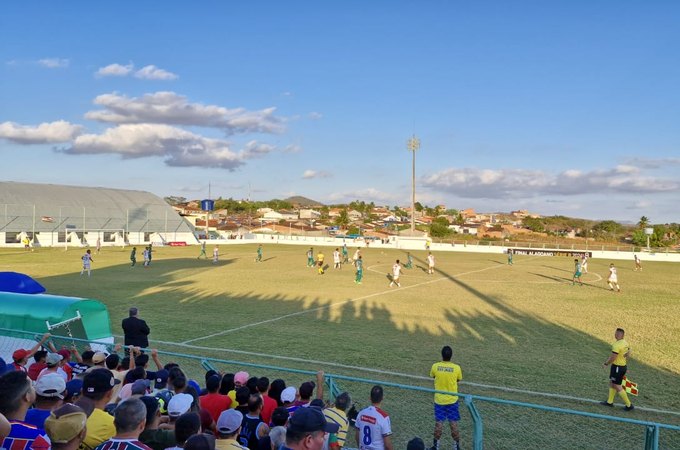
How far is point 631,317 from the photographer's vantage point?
19.9m

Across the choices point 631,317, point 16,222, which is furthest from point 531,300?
point 16,222

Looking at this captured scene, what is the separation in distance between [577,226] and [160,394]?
207 metres

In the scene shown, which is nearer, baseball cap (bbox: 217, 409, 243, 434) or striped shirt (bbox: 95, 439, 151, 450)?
striped shirt (bbox: 95, 439, 151, 450)

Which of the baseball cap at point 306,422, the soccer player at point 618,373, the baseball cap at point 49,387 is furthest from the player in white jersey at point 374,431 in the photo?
the soccer player at point 618,373

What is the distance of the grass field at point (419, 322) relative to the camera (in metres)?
12.0

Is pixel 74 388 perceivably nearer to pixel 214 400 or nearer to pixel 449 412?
pixel 214 400

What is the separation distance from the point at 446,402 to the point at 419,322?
418 inches

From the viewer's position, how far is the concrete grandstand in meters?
62.9

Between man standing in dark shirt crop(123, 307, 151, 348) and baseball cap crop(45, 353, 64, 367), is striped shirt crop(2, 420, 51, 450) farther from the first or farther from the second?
man standing in dark shirt crop(123, 307, 151, 348)

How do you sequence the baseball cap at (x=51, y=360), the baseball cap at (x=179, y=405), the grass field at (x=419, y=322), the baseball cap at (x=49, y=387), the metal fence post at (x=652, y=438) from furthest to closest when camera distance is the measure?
1. the grass field at (x=419, y=322)
2. the baseball cap at (x=51, y=360)
3. the metal fence post at (x=652, y=438)
4. the baseball cap at (x=179, y=405)
5. the baseball cap at (x=49, y=387)

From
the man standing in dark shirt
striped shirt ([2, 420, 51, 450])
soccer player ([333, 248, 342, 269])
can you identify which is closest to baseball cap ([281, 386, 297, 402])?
striped shirt ([2, 420, 51, 450])

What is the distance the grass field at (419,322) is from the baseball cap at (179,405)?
22.8 feet

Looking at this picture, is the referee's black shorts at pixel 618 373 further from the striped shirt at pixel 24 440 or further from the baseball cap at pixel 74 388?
the striped shirt at pixel 24 440

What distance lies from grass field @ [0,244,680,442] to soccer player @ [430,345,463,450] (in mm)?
2965
